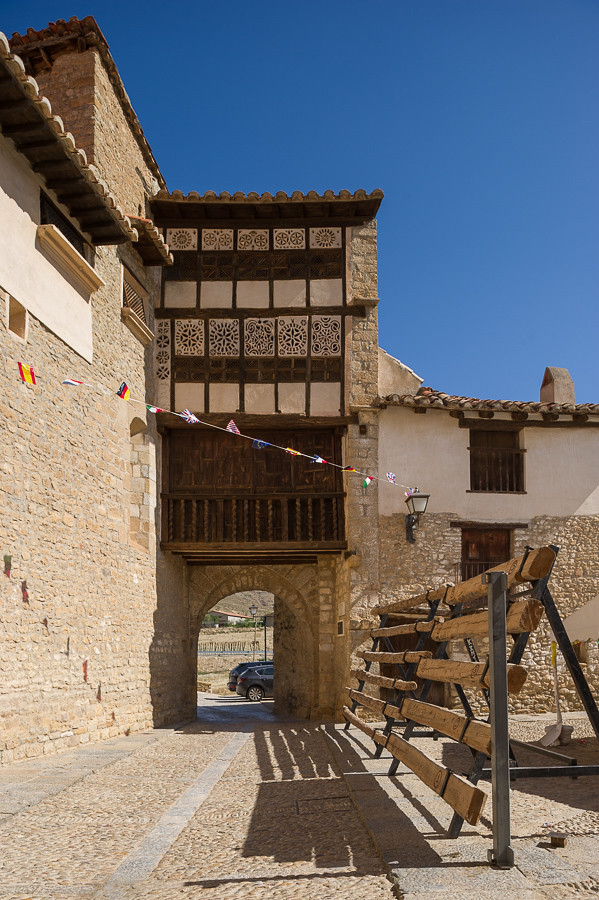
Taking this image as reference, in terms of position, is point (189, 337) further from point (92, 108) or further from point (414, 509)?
point (414, 509)

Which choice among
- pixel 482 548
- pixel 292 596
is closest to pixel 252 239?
pixel 482 548

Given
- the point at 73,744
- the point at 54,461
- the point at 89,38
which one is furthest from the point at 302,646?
the point at 89,38

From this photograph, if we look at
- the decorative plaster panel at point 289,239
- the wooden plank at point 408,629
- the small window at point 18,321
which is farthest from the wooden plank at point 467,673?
the decorative plaster panel at point 289,239

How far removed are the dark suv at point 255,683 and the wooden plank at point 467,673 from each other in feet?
59.7

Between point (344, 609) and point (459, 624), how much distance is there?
8285mm

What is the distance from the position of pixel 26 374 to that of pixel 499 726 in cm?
605

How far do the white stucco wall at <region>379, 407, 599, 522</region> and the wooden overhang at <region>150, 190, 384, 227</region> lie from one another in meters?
3.31

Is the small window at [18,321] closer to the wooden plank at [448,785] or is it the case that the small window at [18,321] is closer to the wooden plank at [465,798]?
the wooden plank at [448,785]

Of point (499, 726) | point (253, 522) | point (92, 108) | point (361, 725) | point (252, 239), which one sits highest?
point (92, 108)

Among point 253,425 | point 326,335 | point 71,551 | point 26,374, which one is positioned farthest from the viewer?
point 326,335

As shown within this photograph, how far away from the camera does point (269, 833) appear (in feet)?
14.6

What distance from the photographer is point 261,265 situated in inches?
509

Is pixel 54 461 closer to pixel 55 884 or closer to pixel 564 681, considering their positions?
pixel 55 884

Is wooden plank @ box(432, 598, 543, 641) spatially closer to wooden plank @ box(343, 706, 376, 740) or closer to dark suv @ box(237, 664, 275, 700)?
wooden plank @ box(343, 706, 376, 740)
